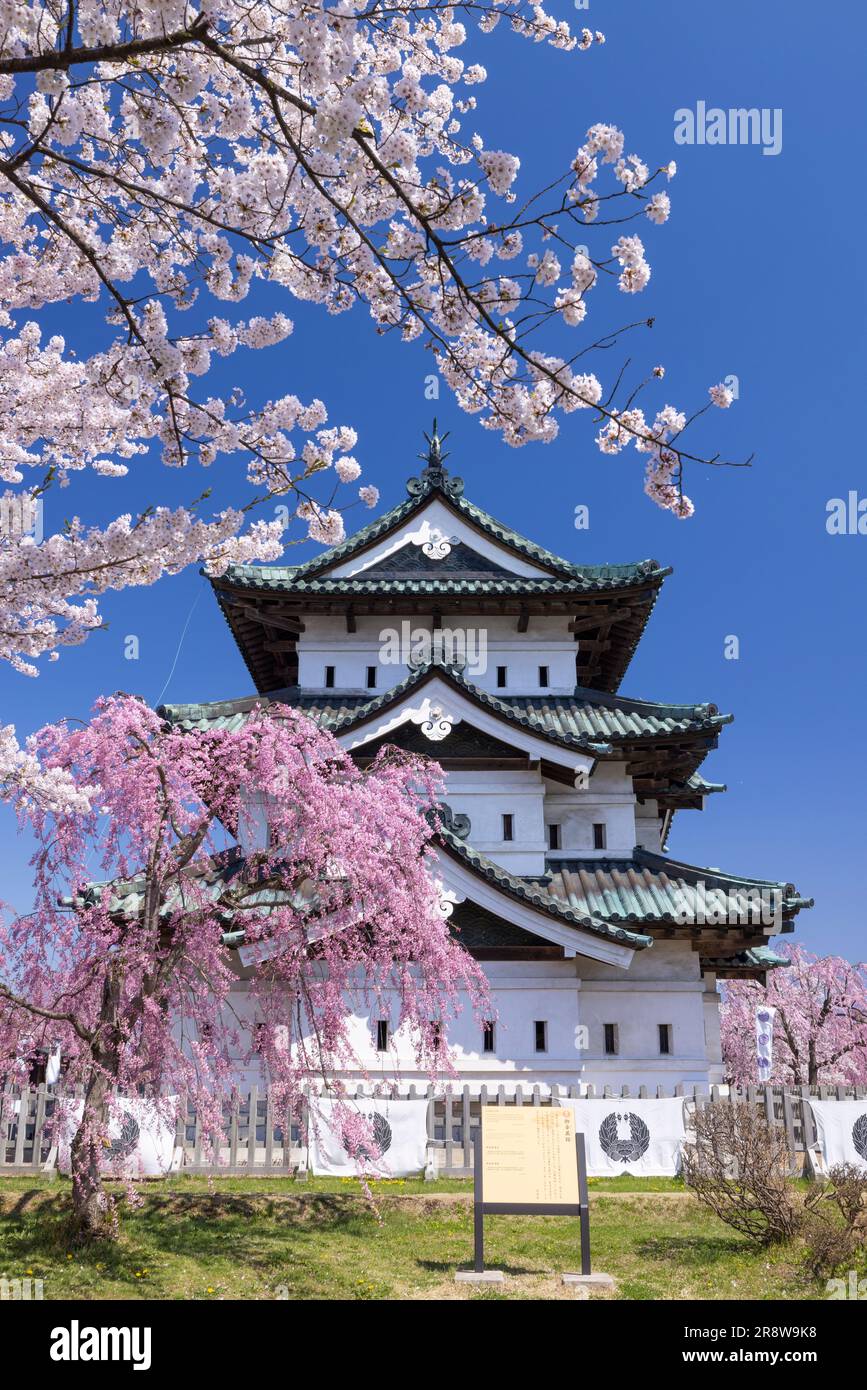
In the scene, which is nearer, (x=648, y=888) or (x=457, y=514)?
(x=648, y=888)

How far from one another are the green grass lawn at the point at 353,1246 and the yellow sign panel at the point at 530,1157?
0.77 m

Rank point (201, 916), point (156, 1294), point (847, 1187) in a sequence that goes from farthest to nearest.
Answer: point (201, 916) → point (847, 1187) → point (156, 1294)

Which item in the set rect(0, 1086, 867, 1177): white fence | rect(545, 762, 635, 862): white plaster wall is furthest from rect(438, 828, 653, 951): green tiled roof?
rect(545, 762, 635, 862): white plaster wall

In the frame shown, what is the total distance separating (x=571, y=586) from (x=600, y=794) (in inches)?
168

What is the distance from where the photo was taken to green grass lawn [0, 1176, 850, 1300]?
9.40 metres

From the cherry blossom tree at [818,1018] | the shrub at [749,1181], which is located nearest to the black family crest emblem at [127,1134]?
the shrub at [749,1181]

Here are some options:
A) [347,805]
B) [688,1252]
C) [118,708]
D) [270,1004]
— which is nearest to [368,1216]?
[270,1004]

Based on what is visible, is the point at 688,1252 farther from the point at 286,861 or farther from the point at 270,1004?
the point at 286,861

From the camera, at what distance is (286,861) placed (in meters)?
12.2

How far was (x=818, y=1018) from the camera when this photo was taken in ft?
130

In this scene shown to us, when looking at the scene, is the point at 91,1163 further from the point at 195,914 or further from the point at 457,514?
the point at 457,514

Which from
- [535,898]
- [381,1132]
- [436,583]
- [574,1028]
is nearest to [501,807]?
[535,898]

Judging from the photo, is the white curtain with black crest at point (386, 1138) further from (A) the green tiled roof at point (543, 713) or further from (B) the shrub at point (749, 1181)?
(A) the green tiled roof at point (543, 713)

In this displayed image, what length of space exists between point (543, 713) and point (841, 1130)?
29.9ft
